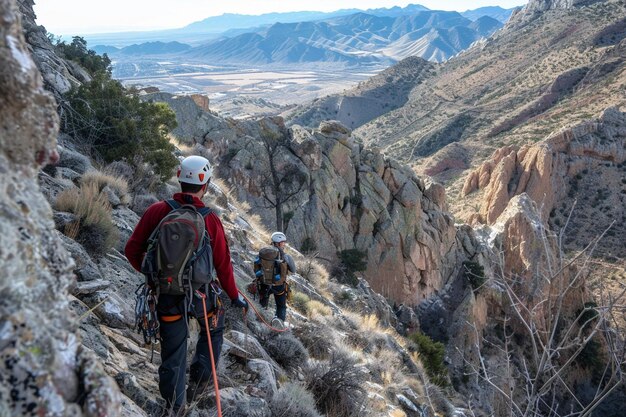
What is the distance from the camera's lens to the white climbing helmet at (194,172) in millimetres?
4203

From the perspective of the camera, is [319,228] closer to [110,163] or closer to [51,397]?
[110,163]

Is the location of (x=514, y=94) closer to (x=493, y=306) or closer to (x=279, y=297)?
(x=493, y=306)

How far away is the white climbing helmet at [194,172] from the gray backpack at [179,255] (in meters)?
0.30

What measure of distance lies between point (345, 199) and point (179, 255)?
76.9 ft

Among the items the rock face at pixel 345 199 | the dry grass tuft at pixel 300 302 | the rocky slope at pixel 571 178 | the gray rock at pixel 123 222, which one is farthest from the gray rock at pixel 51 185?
the rocky slope at pixel 571 178

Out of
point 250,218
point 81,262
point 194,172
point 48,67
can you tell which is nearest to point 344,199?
point 250,218

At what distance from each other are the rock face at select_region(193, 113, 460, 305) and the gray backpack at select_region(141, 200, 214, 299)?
20.5 metres

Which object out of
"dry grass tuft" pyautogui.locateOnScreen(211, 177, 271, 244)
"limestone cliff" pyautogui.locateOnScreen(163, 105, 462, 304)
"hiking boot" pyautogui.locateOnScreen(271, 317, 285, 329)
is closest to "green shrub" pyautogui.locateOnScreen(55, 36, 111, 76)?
"limestone cliff" pyautogui.locateOnScreen(163, 105, 462, 304)

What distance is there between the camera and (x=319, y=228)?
25.9m

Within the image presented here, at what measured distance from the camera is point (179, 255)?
3738 mm

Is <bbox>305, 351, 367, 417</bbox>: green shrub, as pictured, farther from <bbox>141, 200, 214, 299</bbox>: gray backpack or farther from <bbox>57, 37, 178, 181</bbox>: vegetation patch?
<bbox>57, 37, 178, 181</bbox>: vegetation patch

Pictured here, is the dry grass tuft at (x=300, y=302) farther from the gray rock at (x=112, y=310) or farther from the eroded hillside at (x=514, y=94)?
the eroded hillside at (x=514, y=94)

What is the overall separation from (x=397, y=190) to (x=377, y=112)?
8303 cm

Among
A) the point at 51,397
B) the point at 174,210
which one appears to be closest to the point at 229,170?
the point at 174,210
